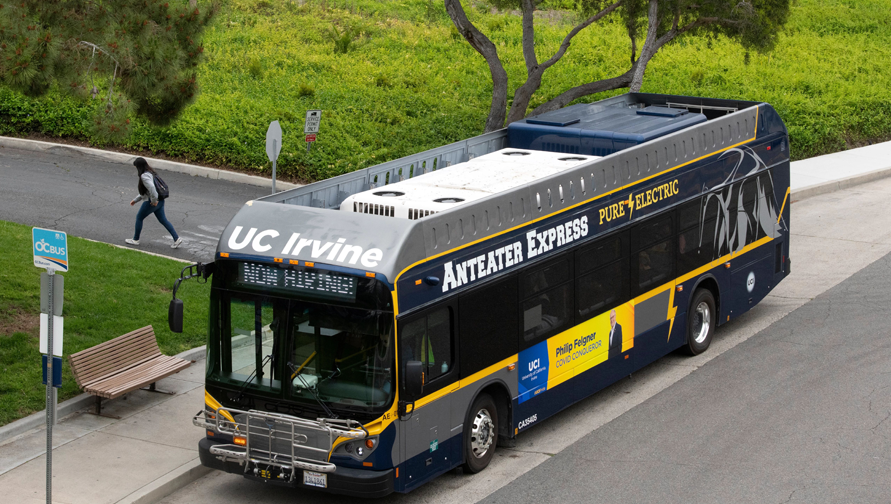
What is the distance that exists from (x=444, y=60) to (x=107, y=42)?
66.0ft

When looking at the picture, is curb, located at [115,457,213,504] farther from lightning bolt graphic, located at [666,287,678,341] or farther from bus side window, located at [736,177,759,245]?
bus side window, located at [736,177,759,245]

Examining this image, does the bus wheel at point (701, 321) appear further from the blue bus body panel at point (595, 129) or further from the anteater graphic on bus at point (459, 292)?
the blue bus body panel at point (595, 129)

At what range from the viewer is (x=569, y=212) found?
36.8ft

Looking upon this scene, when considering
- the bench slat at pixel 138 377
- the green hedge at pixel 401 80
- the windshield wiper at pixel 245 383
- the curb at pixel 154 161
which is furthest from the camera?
the green hedge at pixel 401 80

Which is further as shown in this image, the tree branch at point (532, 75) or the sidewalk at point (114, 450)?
the tree branch at point (532, 75)

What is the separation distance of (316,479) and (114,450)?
8.98 feet

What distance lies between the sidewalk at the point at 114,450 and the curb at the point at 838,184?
16.1m

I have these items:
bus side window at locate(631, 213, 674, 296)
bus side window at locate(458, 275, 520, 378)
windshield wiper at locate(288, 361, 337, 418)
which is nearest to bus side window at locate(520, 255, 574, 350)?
bus side window at locate(458, 275, 520, 378)

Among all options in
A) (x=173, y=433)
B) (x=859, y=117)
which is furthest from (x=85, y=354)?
(x=859, y=117)

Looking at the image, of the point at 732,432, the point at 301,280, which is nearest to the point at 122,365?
the point at 301,280

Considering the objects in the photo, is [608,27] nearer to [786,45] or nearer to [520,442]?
[786,45]

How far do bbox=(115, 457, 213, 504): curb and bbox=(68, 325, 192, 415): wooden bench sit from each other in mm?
1508

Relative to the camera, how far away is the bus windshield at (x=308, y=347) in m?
8.78

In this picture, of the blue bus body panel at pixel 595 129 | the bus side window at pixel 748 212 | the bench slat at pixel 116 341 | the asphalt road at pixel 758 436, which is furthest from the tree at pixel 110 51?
the bus side window at pixel 748 212
